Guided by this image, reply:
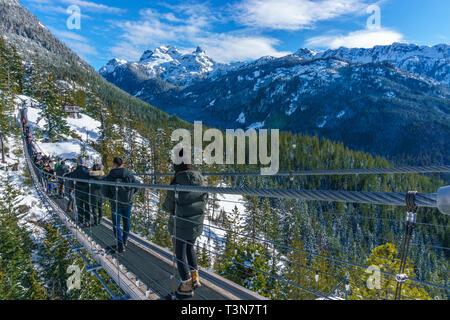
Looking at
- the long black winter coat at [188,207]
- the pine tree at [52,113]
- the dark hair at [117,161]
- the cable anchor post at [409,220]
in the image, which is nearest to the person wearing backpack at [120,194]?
the dark hair at [117,161]

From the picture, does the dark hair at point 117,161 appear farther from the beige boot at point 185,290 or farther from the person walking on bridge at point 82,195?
the beige boot at point 185,290

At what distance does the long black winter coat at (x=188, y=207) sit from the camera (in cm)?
318

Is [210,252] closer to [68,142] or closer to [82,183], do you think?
[82,183]

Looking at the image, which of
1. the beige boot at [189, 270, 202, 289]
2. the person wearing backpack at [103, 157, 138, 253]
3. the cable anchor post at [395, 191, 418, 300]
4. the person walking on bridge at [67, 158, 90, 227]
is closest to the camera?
the cable anchor post at [395, 191, 418, 300]

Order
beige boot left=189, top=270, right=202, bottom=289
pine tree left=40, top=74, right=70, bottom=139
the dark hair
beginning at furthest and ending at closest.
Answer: pine tree left=40, top=74, right=70, bottom=139
the dark hair
beige boot left=189, top=270, right=202, bottom=289

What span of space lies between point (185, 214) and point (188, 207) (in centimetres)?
10

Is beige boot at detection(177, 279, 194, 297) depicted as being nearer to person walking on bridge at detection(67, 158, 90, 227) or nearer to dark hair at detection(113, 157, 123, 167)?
dark hair at detection(113, 157, 123, 167)

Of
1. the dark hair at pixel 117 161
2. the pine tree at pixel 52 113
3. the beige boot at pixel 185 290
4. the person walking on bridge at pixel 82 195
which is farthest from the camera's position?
the pine tree at pixel 52 113

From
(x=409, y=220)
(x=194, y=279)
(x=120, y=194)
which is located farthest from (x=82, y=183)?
(x=409, y=220)

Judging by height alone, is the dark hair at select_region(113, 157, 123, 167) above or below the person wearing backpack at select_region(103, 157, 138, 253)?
above

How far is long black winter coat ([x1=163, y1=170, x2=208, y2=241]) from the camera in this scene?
3.18 meters

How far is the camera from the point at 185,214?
3195mm

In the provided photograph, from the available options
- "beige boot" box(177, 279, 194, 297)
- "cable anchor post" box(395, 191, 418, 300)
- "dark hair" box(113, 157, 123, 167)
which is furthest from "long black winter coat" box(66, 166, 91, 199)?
"cable anchor post" box(395, 191, 418, 300)
